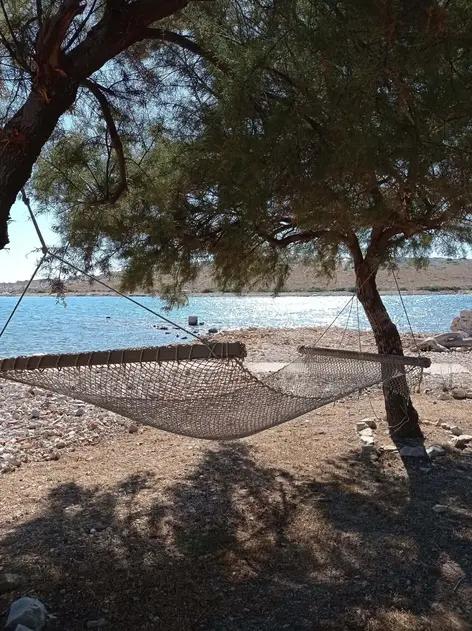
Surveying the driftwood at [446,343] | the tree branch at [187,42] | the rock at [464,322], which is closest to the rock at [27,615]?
the tree branch at [187,42]

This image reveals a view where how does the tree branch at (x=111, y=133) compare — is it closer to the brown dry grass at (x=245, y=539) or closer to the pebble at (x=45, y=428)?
the brown dry grass at (x=245, y=539)

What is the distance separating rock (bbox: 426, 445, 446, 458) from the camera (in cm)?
317

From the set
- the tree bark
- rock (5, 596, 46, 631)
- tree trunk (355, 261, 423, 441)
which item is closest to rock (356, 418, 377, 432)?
tree trunk (355, 261, 423, 441)

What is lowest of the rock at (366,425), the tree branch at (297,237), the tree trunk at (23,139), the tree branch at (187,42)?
the rock at (366,425)

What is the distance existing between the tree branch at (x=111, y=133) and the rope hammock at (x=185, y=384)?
894mm

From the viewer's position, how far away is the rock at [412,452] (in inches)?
123

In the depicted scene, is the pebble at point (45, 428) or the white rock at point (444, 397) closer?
the pebble at point (45, 428)

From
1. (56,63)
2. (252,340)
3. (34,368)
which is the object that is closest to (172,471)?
(34,368)

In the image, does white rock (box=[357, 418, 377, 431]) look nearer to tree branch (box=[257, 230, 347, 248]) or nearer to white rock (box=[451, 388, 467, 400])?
tree branch (box=[257, 230, 347, 248])

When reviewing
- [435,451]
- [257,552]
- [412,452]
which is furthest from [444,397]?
[257,552]

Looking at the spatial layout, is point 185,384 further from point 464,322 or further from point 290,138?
point 464,322

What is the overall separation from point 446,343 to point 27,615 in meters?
9.42

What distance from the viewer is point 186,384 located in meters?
1.92

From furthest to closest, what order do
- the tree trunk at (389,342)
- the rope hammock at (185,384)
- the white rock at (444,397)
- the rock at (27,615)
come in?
the white rock at (444,397) < the tree trunk at (389,342) < the rope hammock at (185,384) < the rock at (27,615)
